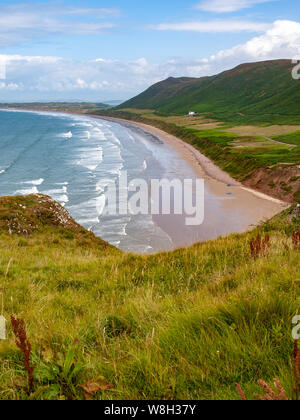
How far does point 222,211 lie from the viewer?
4275 cm

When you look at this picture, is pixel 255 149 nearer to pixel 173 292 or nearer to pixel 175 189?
pixel 175 189

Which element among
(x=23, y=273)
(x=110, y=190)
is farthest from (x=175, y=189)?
(x=23, y=273)

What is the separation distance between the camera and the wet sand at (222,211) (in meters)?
34.7

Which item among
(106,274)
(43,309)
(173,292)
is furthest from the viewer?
(106,274)

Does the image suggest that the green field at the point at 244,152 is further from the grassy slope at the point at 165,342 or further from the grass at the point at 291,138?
the grassy slope at the point at 165,342

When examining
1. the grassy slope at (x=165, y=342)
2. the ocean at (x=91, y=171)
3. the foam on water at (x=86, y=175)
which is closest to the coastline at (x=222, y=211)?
the ocean at (x=91, y=171)

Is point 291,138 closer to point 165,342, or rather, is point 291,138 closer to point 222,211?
point 222,211

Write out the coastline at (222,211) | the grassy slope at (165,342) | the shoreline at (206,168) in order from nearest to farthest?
the grassy slope at (165,342), the coastline at (222,211), the shoreline at (206,168)

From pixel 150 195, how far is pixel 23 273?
42.5 m

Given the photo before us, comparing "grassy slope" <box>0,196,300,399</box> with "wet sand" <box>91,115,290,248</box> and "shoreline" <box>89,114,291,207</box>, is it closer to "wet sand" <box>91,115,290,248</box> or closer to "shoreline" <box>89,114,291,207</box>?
"wet sand" <box>91,115,290,248</box>

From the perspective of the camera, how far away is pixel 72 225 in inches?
891

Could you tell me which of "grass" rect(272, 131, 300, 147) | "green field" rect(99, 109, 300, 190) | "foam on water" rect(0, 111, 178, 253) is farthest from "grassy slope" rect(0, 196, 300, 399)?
"grass" rect(272, 131, 300, 147)

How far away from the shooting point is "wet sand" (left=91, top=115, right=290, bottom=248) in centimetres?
3469

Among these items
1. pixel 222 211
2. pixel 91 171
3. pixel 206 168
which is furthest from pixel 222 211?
pixel 91 171
